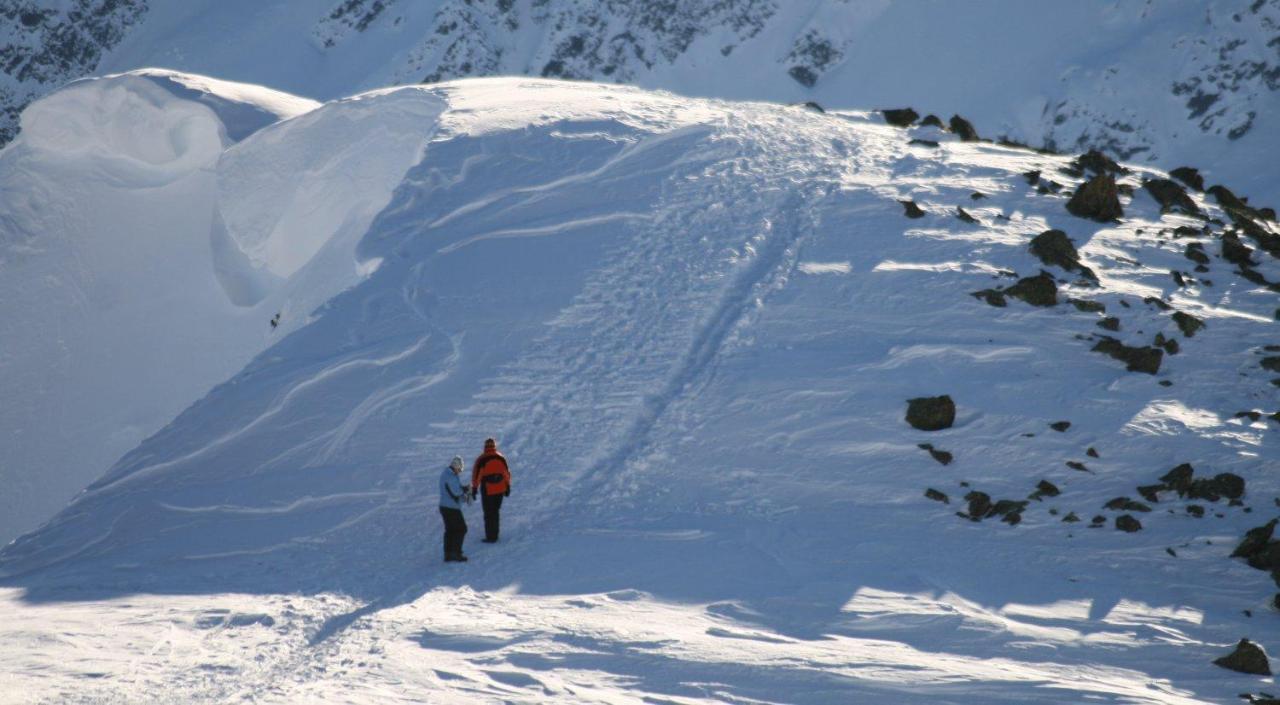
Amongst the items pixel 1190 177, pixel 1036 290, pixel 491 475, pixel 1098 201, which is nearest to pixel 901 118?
pixel 1190 177

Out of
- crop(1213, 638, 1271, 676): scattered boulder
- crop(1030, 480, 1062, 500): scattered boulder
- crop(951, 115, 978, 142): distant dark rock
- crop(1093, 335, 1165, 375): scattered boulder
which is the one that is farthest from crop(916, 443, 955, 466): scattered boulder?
crop(951, 115, 978, 142): distant dark rock

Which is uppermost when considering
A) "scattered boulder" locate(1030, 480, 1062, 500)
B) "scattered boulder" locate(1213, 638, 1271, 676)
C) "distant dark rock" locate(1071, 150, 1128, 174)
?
"distant dark rock" locate(1071, 150, 1128, 174)

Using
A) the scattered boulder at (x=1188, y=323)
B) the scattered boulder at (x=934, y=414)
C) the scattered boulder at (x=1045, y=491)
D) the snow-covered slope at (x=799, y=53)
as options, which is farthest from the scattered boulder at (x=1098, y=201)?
the snow-covered slope at (x=799, y=53)

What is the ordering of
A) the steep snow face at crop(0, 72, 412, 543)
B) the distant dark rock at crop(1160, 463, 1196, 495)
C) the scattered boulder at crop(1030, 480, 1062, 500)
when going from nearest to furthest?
the distant dark rock at crop(1160, 463, 1196, 495), the scattered boulder at crop(1030, 480, 1062, 500), the steep snow face at crop(0, 72, 412, 543)

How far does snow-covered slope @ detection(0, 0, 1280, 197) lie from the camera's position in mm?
69938

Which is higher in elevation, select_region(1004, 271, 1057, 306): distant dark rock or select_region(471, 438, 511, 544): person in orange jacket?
select_region(1004, 271, 1057, 306): distant dark rock

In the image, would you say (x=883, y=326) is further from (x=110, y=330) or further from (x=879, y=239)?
(x=110, y=330)

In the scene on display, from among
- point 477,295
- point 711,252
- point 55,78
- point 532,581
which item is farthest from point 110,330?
point 55,78

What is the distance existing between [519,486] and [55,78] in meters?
90.7

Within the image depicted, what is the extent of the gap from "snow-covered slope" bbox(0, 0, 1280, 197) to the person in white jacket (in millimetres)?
56305

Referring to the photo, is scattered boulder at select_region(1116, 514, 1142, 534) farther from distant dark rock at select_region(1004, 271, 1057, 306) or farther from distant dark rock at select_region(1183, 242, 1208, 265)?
distant dark rock at select_region(1183, 242, 1208, 265)

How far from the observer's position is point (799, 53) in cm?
8031

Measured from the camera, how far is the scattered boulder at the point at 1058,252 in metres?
18.8

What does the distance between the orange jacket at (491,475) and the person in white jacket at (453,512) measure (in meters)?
0.34
